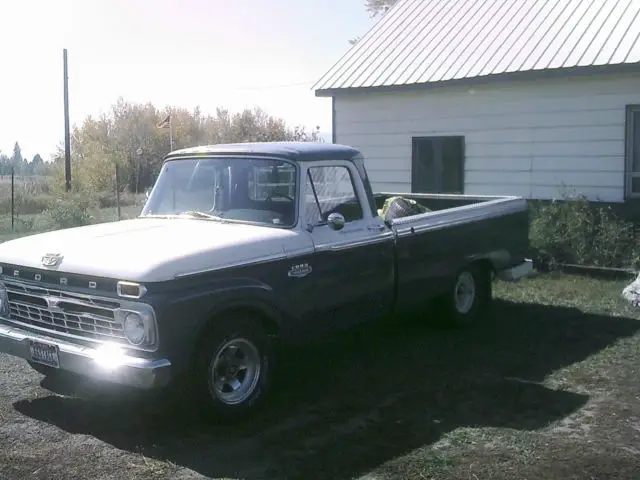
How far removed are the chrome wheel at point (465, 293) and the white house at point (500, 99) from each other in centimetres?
488

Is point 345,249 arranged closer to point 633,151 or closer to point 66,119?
point 633,151

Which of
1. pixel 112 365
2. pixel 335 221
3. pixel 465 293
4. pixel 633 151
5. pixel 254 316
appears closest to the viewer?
pixel 112 365

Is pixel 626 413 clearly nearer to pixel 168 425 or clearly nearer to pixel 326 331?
pixel 326 331

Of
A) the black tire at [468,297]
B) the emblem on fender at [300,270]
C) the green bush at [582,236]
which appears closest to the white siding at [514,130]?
the green bush at [582,236]

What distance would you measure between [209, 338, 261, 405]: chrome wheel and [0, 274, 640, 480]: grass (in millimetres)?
226

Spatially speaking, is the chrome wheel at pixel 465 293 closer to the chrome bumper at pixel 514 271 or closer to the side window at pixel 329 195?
the chrome bumper at pixel 514 271

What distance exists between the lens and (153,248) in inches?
222

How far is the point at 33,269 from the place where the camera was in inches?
231

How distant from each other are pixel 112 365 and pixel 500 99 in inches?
399

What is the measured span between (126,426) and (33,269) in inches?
52.7

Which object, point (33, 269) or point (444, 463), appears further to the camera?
point (33, 269)

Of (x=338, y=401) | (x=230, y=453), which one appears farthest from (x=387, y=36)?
(x=230, y=453)

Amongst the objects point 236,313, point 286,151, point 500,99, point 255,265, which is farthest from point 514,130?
point 236,313

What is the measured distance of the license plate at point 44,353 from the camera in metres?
5.62
